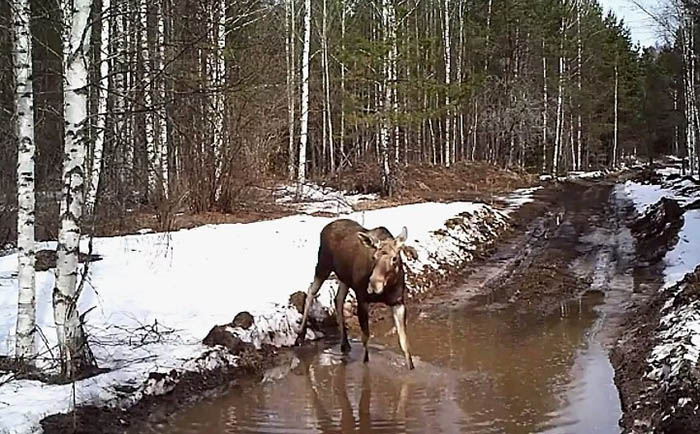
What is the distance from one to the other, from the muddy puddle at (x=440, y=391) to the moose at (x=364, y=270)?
18.8 inches

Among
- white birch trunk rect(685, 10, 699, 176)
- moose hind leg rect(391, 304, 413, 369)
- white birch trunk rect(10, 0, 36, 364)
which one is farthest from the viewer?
white birch trunk rect(685, 10, 699, 176)

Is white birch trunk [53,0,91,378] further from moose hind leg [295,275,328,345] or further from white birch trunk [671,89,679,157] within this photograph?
white birch trunk [671,89,679,157]

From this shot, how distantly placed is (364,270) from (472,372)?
1.86 meters

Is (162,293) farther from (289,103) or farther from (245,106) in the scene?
(289,103)

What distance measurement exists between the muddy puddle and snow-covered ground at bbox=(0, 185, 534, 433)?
731 millimetres

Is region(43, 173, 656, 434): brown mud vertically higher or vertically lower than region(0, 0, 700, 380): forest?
lower

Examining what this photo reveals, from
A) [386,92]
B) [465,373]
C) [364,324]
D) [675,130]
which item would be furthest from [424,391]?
[675,130]

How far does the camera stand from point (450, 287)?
16.2 meters

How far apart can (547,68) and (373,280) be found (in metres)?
52.5

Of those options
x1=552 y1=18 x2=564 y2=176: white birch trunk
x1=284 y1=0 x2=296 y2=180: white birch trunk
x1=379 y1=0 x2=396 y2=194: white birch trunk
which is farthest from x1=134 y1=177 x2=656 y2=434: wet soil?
x1=552 y1=18 x2=564 y2=176: white birch trunk

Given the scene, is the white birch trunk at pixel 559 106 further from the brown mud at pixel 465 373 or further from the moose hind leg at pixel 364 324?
the moose hind leg at pixel 364 324

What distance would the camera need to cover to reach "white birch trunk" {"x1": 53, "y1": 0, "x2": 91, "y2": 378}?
24.8 feet

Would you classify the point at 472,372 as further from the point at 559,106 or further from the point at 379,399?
the point at 559,106

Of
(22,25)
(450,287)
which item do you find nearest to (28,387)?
(22,25)
